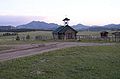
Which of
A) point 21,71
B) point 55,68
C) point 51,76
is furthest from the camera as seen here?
point 55,68

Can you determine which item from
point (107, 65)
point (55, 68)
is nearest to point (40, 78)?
point (55, 68)

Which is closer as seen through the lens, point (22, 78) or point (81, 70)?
point (22, 78)

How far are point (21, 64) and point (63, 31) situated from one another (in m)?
44.5

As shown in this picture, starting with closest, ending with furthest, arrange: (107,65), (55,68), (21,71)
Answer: (21,71)
(55,68)
(107,65)

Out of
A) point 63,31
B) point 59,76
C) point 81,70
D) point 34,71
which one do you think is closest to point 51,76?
point 59,76

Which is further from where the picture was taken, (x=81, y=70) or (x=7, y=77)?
(x=81, y=70)

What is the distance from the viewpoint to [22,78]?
11.7m

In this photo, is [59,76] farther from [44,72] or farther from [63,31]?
[63,31]

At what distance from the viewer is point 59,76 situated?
12.6 m

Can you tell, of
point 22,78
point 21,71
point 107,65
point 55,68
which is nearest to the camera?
point 22,78

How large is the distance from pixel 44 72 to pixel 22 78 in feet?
6.15

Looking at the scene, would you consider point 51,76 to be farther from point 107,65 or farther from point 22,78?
point 107,65

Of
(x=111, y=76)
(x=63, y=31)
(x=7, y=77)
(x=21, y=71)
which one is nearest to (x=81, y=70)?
(x=111, y=76)

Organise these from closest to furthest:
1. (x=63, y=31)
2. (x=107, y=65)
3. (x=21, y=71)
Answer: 1. (x=21, y=71)
2. (x=107, y=65)
3. (x=63, y=31)
